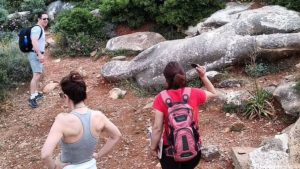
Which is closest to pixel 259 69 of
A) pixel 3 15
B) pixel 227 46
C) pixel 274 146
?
pixel 227 46

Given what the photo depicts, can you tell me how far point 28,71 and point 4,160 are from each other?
11.5ft

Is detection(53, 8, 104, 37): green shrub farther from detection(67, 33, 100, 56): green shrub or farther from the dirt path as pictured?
the dirt path

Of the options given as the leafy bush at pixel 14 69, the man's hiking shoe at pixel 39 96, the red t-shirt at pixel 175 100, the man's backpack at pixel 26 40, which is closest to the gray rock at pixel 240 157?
the red t-shirt at pixel 175 100

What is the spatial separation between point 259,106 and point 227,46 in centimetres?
185

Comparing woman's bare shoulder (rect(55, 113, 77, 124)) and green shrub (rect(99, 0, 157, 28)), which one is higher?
woman's bare shoulder (rect(55, 113, 77, 124))

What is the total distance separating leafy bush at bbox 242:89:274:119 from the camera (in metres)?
7.43

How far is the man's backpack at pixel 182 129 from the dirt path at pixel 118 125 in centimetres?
212

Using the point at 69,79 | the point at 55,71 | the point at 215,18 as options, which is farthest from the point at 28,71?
the point at 69,79

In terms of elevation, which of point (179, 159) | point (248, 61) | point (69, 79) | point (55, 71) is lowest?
point (55, 71)

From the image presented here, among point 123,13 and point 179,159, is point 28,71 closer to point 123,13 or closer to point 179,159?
point 123,13

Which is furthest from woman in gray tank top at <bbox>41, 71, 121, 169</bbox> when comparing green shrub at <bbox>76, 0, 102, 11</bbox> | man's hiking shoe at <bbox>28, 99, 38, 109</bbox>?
green shrub at <bbox>76, 0, 102, 11</bbox>

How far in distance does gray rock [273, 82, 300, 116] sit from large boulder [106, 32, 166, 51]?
4.27 metres

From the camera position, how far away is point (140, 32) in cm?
1175

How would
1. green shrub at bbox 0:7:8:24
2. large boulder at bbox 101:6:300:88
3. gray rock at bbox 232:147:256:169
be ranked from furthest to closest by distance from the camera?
green shrub at bbox 0:7:8:24 → large boulder at bbox 101:6:300:88 → gray rock at bbox 232:147:256:169
